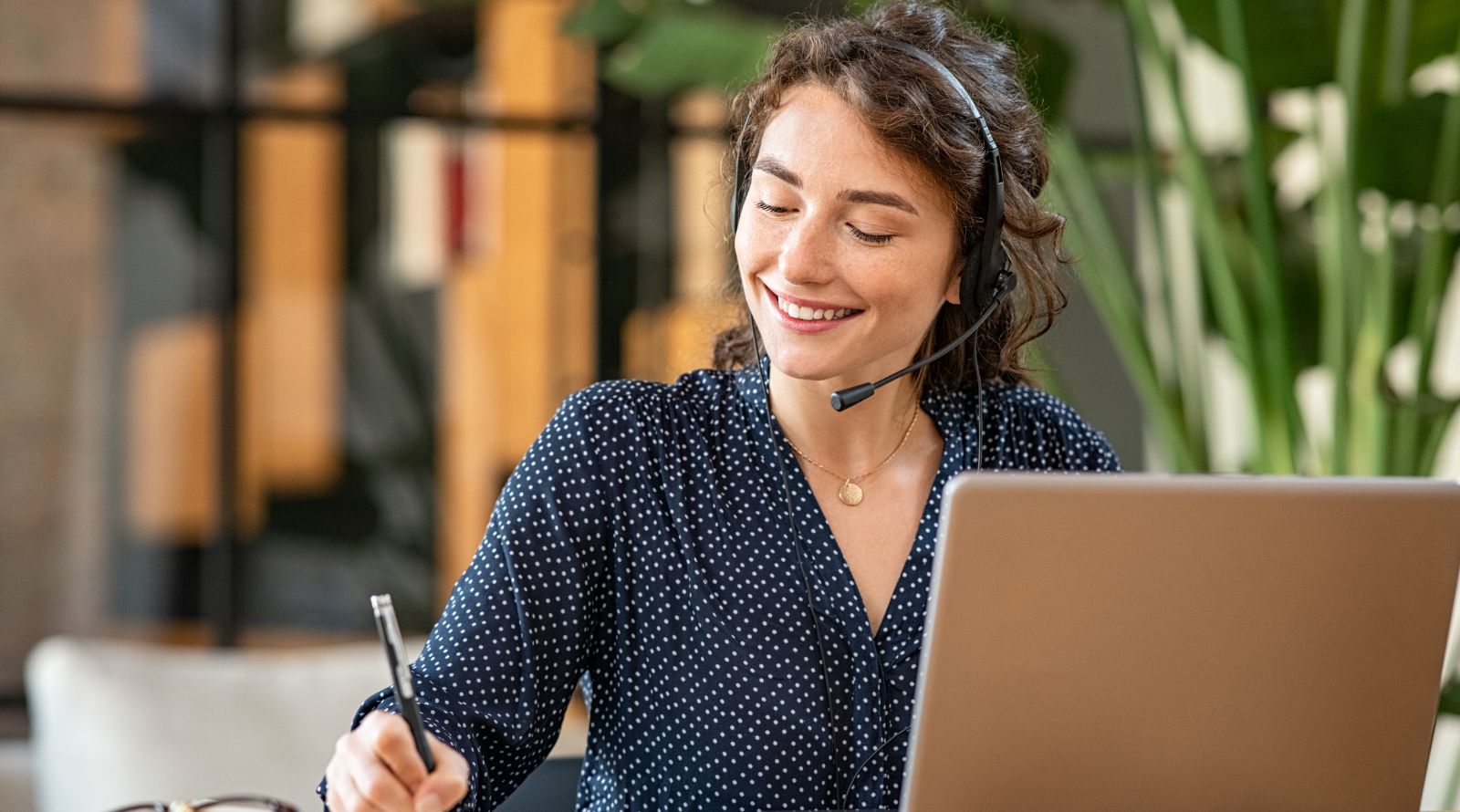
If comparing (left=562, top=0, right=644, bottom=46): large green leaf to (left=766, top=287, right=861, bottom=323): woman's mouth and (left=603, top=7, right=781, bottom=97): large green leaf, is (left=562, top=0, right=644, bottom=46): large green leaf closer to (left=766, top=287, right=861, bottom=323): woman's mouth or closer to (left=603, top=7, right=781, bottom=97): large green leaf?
(left=603, top=7, right=781, bottom=97): large green leaf

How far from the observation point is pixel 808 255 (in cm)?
127

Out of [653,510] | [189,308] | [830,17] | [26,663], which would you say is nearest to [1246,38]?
[830,17]

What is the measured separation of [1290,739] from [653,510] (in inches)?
23.3

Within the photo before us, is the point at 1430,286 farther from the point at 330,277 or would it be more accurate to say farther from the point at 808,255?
the point at 330,277

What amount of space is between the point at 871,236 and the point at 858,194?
38mm

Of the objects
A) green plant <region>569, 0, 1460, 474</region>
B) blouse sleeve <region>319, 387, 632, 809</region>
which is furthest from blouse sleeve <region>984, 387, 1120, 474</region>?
→ green plant <region>569, 0, 1460, 474</region>

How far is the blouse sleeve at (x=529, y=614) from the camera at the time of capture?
1154 mm

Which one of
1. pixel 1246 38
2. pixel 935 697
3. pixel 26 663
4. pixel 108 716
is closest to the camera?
pixel 935 697

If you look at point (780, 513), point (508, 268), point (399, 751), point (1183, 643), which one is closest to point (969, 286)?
point (780, 513)

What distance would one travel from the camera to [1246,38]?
7.03ft

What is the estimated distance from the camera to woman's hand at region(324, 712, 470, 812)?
35.8 inches

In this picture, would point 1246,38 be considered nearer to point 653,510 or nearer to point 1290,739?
point 653,510

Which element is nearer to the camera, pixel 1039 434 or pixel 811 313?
pixel 811 313

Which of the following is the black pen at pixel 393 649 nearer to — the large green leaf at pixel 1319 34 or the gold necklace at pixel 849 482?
the gold necklace at pixel 849 482
